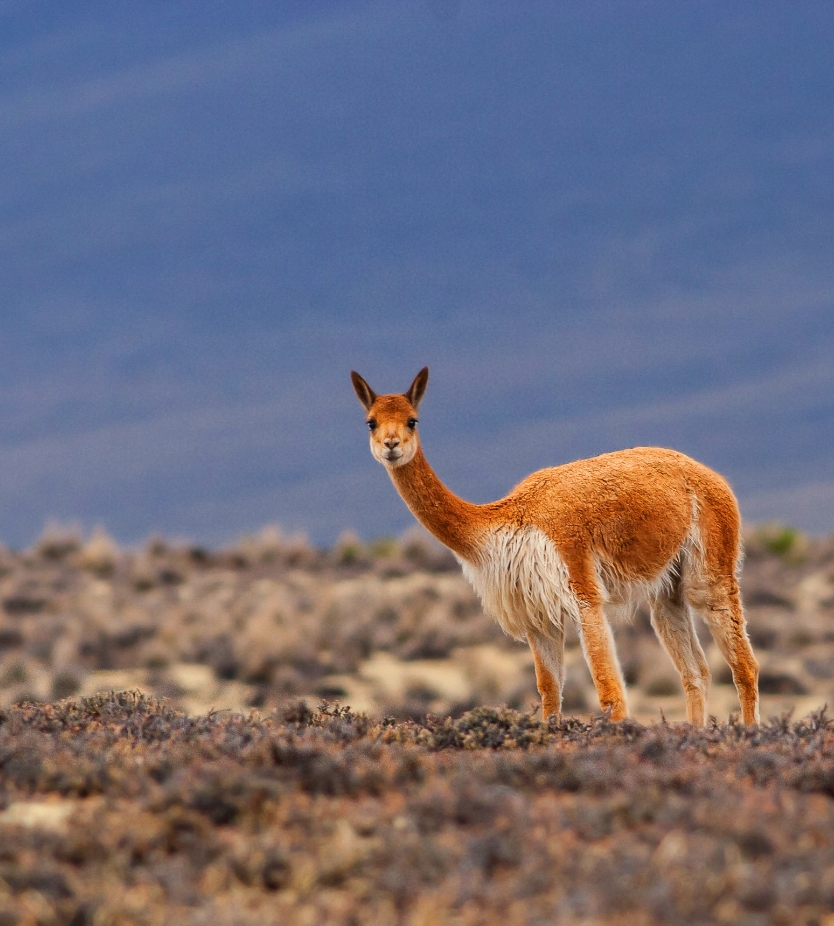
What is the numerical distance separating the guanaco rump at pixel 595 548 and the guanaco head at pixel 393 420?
1 cm

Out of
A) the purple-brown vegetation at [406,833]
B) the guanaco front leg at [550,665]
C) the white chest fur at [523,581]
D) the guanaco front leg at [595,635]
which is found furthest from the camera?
the guanaco front leg at [550,665]

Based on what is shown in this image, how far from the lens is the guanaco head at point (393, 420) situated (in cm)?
1008

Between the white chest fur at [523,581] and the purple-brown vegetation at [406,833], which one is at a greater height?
the white chest fur at [523,581]

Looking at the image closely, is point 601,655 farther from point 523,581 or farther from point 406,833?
point 406,833

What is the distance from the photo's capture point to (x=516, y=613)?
1020 centimetres

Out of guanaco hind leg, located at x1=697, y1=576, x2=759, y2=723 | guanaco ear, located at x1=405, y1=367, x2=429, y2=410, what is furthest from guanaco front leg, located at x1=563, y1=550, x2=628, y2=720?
guanaco ear, located at x1=405, y1=367, x2=429, y2=410

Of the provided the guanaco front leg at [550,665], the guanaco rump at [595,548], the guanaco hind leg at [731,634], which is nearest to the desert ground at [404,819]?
the guanaco front leg at [550,665]

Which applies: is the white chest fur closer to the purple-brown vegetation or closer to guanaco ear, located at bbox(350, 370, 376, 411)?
guanaco ear, located at bbox(350, 370, 376, 411)

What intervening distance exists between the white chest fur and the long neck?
149 millimetres

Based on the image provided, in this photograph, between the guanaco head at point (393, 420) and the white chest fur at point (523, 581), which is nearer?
the white chest fur at point (523, 581)

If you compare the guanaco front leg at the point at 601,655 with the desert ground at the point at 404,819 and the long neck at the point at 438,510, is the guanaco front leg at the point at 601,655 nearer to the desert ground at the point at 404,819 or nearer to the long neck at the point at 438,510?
the desert ground at the point at 404,819

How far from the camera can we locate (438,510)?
1043cm

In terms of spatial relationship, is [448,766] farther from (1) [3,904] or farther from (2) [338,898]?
(1) [3,904]

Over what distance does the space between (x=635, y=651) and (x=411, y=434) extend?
14253 millimetres
